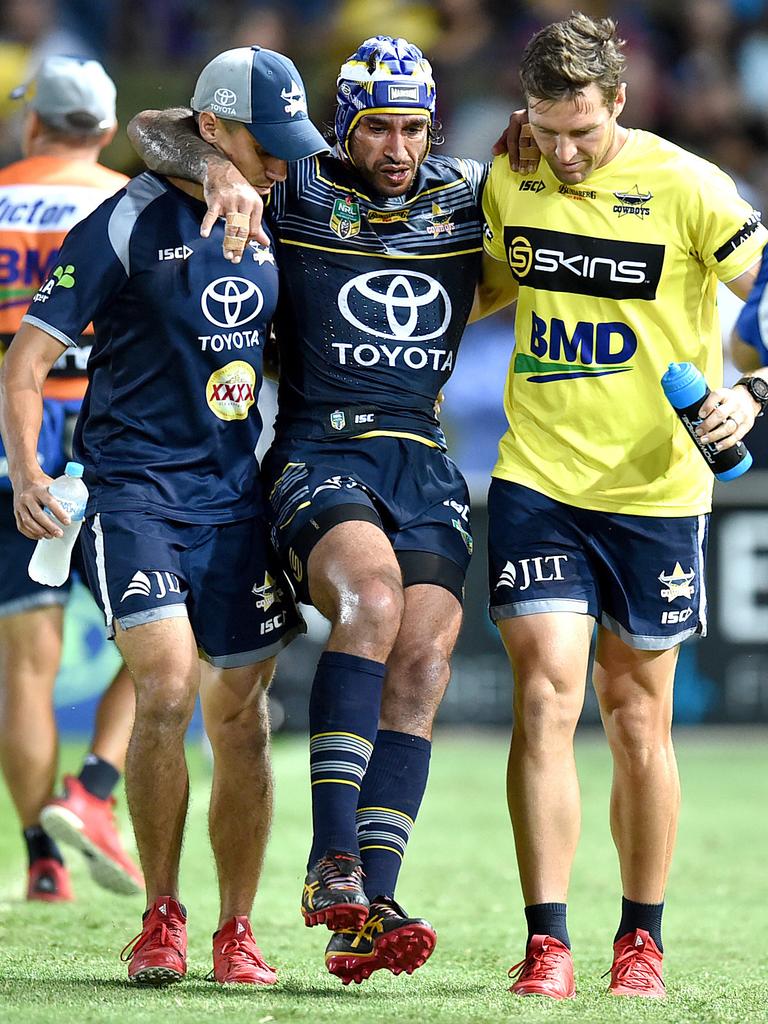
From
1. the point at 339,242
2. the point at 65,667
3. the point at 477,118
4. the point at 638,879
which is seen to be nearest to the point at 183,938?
the point at 638,879

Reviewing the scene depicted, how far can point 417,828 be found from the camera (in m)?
8.27

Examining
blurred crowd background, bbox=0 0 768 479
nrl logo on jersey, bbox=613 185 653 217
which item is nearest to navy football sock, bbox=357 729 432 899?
nrl logo on jersey, bbox=613 185 653 217

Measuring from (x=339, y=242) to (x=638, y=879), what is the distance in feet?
6.78

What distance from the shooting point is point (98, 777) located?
6562mm

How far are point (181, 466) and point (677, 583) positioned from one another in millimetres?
1482

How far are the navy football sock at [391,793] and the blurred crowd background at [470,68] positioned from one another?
6.64 metres

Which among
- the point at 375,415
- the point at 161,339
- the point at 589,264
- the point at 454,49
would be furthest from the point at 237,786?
the point at 454,49

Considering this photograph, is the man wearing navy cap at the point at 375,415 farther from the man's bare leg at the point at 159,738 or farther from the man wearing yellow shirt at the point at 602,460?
the man's bare leg at the point at 159,738

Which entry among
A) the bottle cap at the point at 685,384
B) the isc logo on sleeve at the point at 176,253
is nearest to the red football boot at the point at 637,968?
the bottle cap at the point at 685,384

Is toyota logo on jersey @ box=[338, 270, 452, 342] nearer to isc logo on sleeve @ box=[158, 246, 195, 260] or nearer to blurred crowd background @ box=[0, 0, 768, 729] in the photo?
isc logo on sleeve @ box=[158, 246, 195, 260]

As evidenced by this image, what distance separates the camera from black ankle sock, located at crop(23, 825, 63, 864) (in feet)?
21.3

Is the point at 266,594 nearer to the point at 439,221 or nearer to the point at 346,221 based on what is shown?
the point at 346,221

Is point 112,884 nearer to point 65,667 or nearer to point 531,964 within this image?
point 531,964

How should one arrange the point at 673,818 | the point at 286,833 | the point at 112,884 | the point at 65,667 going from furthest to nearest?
the point at 65,667
the point at 286,833
the point at 112,884
the point at 673,818
